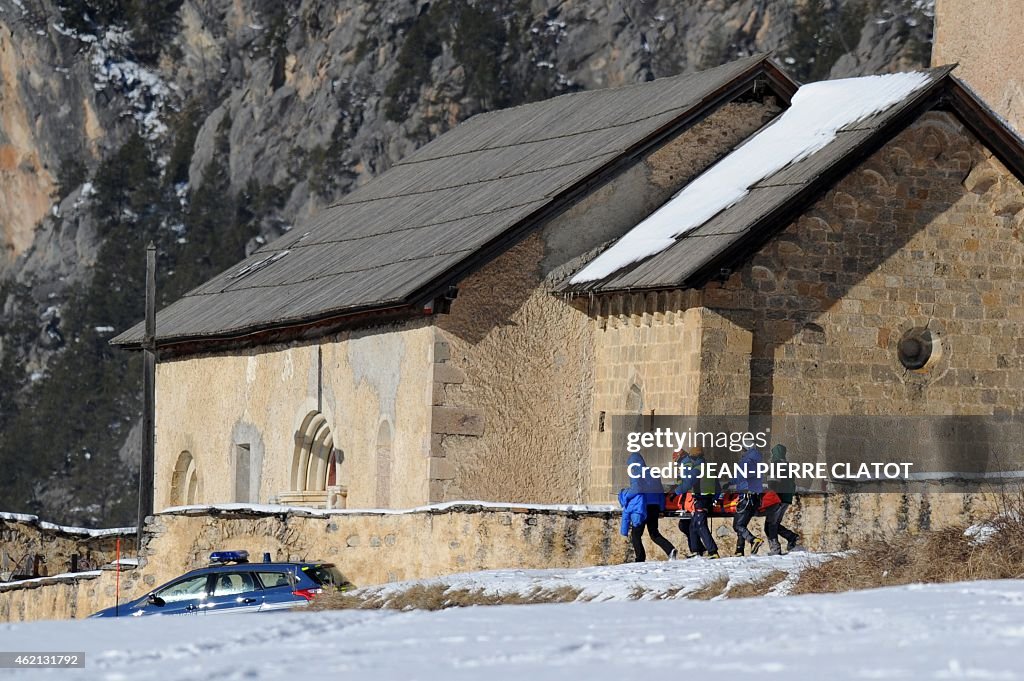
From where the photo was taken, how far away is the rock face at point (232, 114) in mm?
81000

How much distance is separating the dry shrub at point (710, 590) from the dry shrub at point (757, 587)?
11 cm

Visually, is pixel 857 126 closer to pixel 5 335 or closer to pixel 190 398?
pixel 190 398

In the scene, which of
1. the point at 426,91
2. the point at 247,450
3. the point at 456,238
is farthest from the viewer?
the point at 426,91

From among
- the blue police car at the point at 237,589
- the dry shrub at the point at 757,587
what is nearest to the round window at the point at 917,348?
the blue police car at the point at 237,589

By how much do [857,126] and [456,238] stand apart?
5.36 m

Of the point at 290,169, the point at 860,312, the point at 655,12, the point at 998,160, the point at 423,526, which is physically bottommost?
the point at 423,526

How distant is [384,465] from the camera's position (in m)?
28.4

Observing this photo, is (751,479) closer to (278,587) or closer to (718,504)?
(718,504)

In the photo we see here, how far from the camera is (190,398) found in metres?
34.1

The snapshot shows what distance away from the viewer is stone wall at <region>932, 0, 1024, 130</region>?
35.8 metres

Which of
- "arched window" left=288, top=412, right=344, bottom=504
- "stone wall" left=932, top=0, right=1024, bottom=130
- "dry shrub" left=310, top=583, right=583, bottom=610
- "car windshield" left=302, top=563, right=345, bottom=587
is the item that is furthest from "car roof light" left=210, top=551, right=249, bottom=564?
"stone wall" left=932, top=0, right=1024, bottom=130

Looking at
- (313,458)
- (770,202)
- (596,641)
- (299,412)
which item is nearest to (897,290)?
(770,202)

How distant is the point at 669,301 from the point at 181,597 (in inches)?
288

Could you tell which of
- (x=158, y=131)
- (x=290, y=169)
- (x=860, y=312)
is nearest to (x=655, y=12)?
(x=290, y=169)
